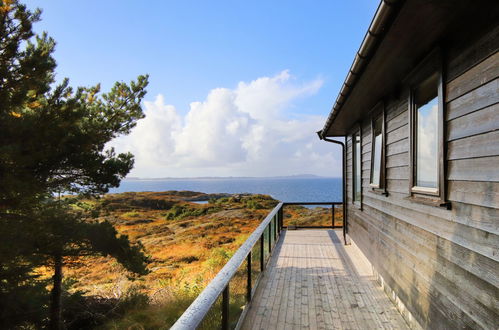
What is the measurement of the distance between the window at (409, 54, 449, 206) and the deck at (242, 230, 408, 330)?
1.56 metres

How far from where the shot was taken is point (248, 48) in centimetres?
930

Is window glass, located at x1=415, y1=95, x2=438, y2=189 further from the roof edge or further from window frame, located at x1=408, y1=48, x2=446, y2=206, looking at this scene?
the roof edge

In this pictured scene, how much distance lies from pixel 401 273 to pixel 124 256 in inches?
222

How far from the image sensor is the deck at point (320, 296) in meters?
3.34

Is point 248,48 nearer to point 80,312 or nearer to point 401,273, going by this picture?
point 401,273

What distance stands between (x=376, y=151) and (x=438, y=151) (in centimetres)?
239

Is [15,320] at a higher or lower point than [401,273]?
lower

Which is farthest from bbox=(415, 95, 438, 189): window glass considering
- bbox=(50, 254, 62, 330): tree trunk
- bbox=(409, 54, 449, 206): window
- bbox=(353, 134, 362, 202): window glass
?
bbox=(50, 254, 62, 330): tree trunk

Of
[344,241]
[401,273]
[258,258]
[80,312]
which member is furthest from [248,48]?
[80,312]

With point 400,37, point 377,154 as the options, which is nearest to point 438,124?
point 400,37

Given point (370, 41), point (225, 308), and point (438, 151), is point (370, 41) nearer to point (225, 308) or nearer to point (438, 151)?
point (438, 151)

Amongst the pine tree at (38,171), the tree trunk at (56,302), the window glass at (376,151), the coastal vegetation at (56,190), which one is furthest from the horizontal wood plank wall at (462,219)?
the tree trunk at (56,302)

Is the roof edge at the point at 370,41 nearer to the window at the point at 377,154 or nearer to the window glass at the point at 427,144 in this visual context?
the window glass at the point at 427,144

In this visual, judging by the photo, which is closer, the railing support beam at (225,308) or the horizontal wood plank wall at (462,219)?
the horizontal wood plank wall at (462,219)
